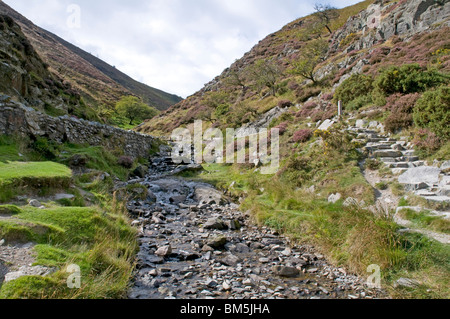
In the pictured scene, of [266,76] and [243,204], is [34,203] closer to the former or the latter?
[243,204]

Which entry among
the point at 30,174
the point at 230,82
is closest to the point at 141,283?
the point at 30,174

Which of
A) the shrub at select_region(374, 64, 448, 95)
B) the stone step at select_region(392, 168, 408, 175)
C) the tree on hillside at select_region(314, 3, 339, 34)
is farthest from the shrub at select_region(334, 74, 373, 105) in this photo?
the tree on hillside at select_region(314, 3, 339, 34)

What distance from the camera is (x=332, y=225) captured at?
28.5ft

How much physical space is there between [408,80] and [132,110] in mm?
67914

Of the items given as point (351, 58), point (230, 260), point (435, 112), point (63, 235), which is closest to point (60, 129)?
point (63, 235)

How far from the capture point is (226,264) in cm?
739

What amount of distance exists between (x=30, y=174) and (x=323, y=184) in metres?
12.1

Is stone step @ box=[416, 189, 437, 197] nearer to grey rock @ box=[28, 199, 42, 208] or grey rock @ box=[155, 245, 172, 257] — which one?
grey rock @ box=[155, 245, 172, 257]

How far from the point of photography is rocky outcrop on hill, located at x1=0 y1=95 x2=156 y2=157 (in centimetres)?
1220

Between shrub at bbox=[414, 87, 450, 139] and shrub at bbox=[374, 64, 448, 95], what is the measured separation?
14.3 feet

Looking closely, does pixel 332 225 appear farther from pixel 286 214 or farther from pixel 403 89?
pixel 403 89

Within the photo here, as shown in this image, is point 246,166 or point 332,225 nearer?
point 332,225
